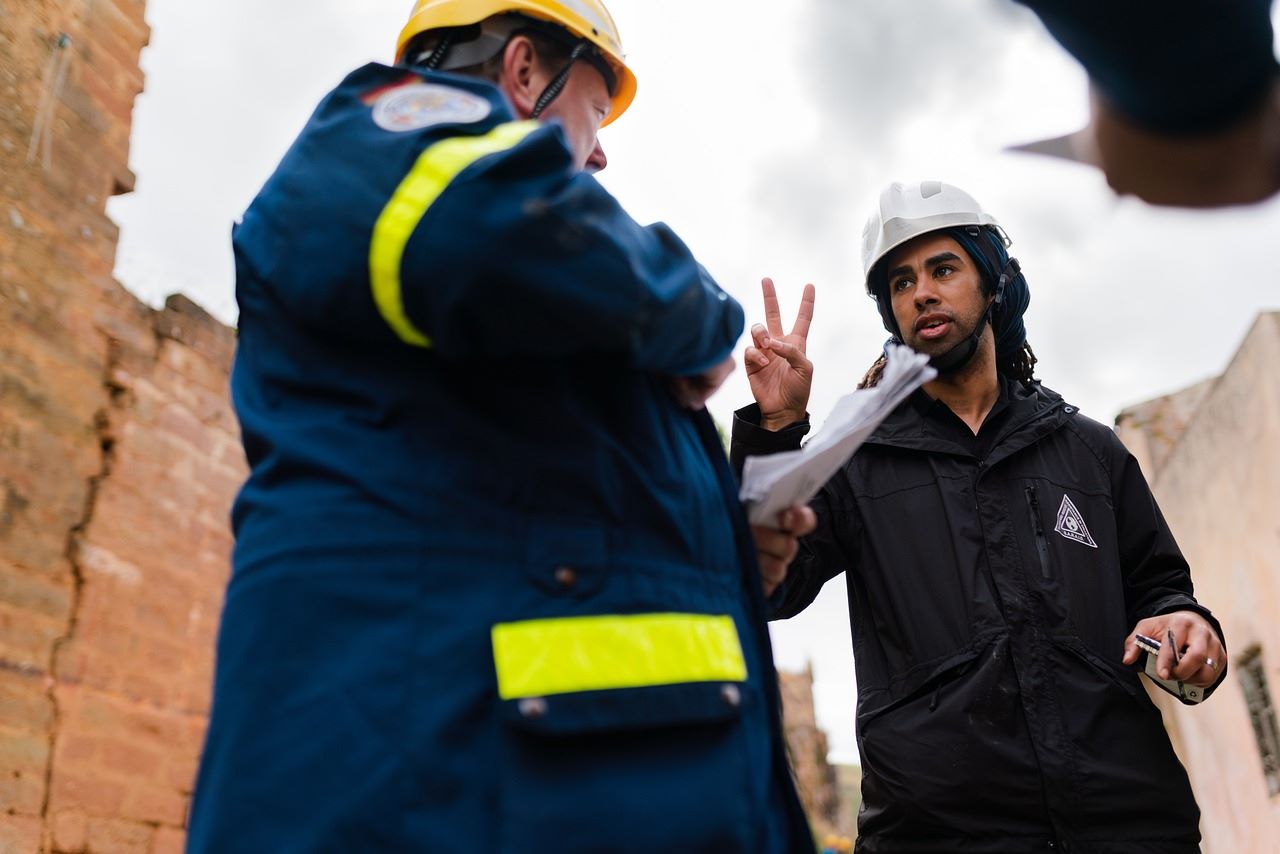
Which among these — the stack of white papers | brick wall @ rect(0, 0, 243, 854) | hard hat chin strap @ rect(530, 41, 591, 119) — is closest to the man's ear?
hard hat chin strap @ rect(530, 41, 591, 119)

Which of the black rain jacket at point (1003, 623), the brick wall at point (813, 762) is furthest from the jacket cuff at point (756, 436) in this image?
the brick wall at point (813, 762)

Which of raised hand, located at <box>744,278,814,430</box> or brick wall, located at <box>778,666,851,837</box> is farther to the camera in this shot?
brick wall, located at <box>778,666,851,837</box>

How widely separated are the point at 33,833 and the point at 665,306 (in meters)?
4.36

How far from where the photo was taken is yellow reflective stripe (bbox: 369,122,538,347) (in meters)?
1.56

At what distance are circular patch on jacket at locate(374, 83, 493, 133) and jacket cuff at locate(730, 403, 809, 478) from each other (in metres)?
1.31

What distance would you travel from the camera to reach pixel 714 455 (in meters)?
2.03

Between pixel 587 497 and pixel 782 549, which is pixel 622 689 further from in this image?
pixel 782 549

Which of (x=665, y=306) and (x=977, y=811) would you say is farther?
(x=977, y=811)

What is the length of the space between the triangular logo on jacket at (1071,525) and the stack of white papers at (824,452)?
1.03 metres

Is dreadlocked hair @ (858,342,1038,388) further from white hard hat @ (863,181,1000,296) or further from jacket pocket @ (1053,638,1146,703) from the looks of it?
jacket pocket @ (1053,638,1146,703)

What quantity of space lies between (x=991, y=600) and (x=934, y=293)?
37.3 inches

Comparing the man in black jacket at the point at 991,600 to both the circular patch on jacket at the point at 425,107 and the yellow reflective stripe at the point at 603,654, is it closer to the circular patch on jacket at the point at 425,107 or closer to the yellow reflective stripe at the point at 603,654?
the yellow reflective stripe at the point at 603,654

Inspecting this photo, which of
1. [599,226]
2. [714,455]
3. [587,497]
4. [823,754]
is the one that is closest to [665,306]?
[599,226]

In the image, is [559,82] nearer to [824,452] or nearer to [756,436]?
A: [824,452]
